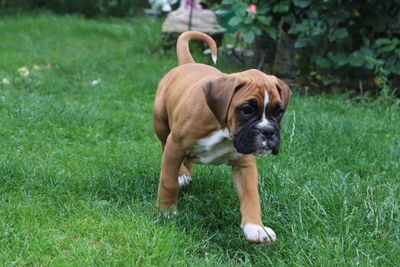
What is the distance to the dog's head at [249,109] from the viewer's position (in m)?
3.16

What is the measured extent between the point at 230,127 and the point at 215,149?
1.01 feet

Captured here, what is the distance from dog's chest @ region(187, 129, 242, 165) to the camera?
11.4 feet

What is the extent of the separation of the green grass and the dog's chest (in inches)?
14.3

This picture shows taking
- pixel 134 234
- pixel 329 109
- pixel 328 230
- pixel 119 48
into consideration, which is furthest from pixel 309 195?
pixel 119 48

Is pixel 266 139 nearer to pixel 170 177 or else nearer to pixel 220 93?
pixel 220 93

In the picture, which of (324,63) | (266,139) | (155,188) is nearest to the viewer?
(266,139)

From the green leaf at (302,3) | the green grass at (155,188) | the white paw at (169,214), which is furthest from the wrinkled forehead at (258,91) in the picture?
the green leaf at (302,3)

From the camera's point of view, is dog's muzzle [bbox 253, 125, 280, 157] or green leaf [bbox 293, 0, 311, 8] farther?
green leaf [bbox 293, 0, 311, 8]

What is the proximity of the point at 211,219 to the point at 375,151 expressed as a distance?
1.92m

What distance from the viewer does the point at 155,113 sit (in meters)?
4.28

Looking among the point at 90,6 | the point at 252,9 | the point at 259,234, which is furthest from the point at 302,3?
the point at 90,6

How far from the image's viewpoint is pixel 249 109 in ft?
10.5

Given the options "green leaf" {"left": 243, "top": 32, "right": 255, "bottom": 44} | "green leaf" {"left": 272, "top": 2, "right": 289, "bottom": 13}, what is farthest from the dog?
"green leaf" {"left": 272, "top": 2, "right": 289, "bottom": 13}

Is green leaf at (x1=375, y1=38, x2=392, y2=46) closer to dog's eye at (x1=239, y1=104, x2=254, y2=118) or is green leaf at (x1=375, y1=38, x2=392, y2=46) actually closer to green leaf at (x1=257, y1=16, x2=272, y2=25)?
green leaf at (x1=257, y1=16, x2=272, y2=25)
